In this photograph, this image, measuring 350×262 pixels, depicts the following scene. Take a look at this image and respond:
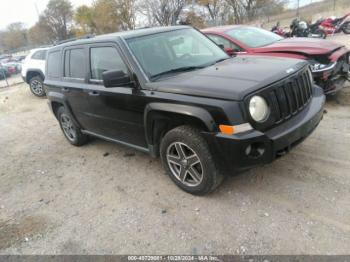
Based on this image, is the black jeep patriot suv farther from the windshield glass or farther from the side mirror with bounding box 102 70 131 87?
the windshield glass

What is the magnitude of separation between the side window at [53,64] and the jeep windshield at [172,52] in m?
1.93

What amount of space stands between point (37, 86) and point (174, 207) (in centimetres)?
A: 928

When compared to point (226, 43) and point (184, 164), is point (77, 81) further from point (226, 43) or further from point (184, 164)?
point (226, 43)

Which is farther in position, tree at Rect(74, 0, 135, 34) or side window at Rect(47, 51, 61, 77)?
tree at Rect(74, 0, 135, 34)

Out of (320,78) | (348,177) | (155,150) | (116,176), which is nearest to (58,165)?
(116,176)

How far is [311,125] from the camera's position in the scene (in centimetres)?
330

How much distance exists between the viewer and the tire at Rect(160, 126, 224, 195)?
10.4 ft

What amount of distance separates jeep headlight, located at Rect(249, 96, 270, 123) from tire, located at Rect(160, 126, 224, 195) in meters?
0.56

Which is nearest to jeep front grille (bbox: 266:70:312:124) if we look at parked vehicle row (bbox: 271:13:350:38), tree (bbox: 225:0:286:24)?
parked vehicle row (bbox: 271:13:350:38)

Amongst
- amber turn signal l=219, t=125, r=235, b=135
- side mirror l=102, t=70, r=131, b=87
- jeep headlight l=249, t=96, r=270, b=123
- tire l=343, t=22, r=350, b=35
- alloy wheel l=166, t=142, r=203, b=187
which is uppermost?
side mirror l=102, t=70, r=131, b=87

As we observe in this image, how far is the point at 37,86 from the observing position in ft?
36.1

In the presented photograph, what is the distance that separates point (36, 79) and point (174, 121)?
922cm

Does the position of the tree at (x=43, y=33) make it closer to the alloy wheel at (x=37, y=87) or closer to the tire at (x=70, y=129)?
the alloy wheel at (x=37, y=87)

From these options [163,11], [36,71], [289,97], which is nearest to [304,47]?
[289,97]
